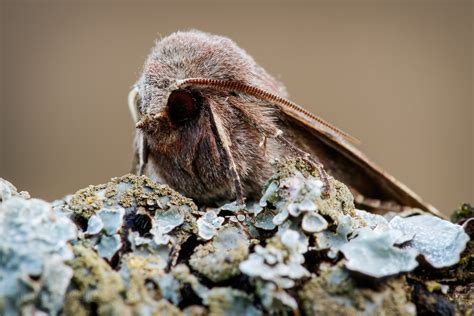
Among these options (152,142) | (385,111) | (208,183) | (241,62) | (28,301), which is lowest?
(28,301)

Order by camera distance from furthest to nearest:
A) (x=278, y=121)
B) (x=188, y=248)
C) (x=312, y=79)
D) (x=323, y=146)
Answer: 1. (x=312, y=79)
2. (x=323, y=146)
3. (x=278, y=121)
4. (x=188, y=248)

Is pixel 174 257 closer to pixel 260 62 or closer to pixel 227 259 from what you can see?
pixel 227 259

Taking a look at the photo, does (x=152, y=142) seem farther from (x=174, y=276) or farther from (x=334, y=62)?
(x=334, y=62)

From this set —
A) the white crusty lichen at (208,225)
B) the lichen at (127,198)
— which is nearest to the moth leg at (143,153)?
the lichen at (127,198)

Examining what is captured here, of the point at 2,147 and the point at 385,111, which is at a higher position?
the point at 385,111

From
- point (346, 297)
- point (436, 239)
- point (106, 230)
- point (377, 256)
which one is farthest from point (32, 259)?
point (436, 239)

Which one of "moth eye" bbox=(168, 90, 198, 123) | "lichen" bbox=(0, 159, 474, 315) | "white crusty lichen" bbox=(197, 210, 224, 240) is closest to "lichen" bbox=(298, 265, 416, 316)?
"lichen" bbox=(0, 159, 474, 315)

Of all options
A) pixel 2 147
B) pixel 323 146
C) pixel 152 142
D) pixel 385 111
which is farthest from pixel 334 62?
pixel 152 142

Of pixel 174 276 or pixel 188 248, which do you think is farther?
pixel 188 248
